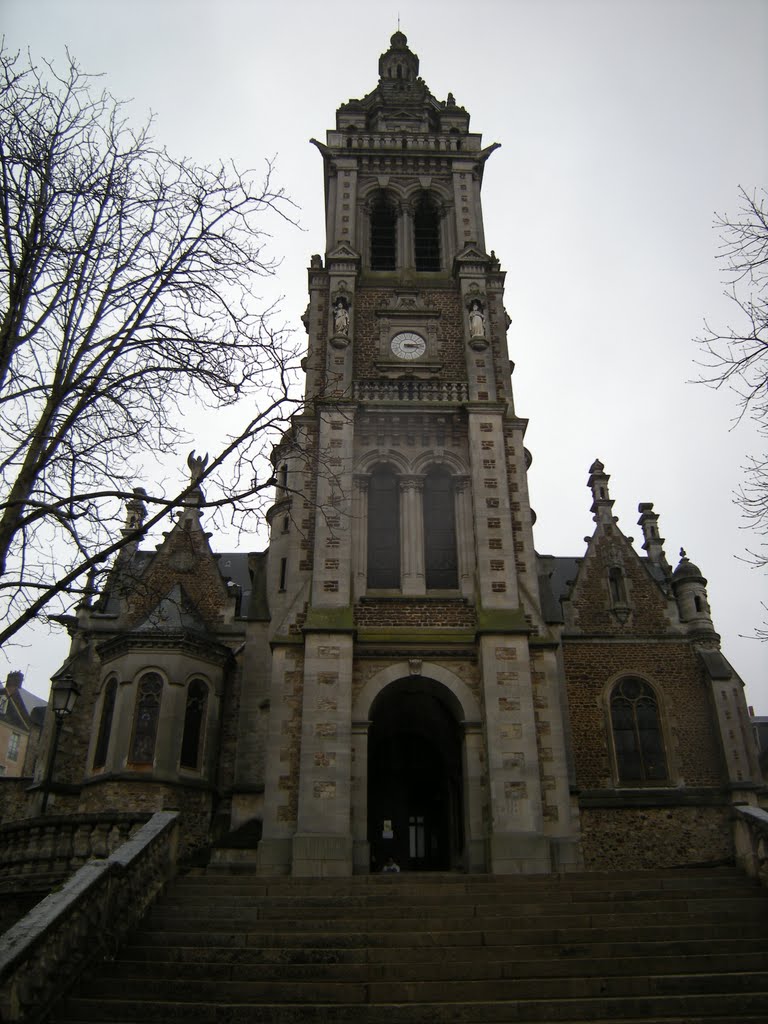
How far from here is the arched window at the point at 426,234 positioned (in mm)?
25172

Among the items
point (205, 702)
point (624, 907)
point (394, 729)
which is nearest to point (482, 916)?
point (624, 907)

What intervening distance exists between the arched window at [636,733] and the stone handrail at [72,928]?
1388 cm

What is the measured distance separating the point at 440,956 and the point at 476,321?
54.5 feet

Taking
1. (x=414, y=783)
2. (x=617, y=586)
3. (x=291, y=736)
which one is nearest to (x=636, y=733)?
(x=617, y=586)

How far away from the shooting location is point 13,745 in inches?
2186

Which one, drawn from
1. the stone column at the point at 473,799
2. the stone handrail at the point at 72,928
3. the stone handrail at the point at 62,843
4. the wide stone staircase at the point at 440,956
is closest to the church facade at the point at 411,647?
the stone column at the point at 473,799

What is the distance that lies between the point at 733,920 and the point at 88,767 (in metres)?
15.9

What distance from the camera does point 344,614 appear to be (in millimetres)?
17250

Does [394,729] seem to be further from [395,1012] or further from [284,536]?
[395,1012]

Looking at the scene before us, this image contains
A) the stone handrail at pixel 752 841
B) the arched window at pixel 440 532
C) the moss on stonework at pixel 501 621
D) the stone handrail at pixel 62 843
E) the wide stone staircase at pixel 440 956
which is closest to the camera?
the wide stone staircase at pixel 440 956

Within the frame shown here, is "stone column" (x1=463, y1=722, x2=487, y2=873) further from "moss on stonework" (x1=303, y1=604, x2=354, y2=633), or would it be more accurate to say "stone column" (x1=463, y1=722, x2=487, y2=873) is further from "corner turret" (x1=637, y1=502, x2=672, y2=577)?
"corner turret" (x1=637, y1=502, x2=672, y2=577)

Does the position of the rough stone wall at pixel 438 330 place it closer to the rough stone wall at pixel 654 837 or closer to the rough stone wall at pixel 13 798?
the rough stone wall at pixel 654 837

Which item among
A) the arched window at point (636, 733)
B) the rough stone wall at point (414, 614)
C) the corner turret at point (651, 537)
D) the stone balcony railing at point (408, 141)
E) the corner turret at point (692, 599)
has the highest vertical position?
the stone balcony railing at point (408, 141)

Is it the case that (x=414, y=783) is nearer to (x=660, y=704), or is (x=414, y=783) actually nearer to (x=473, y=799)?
(x=473, y=799)
